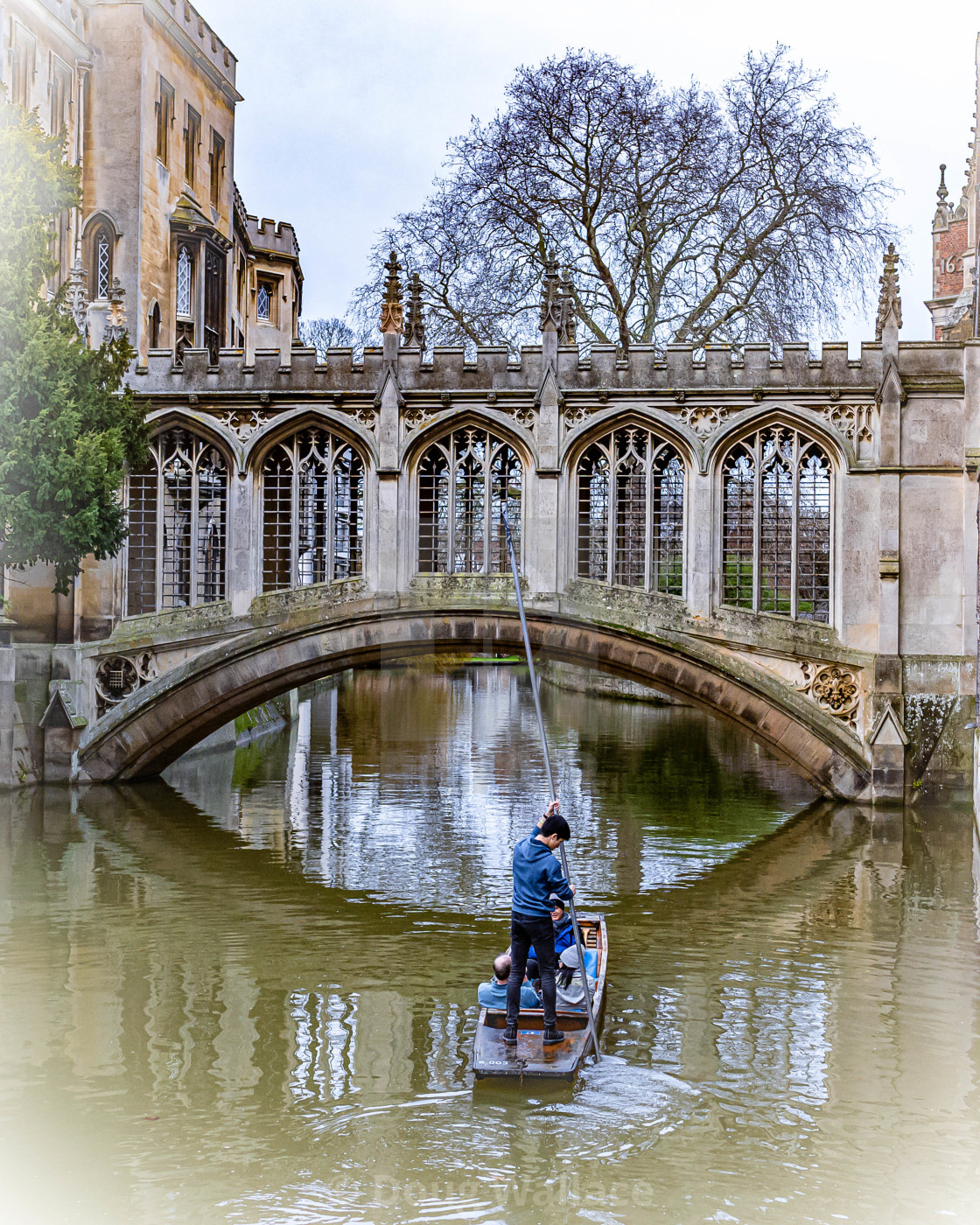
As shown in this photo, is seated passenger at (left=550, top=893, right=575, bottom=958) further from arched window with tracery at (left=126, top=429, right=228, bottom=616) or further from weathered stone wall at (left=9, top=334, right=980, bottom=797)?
arched window with tracery at (left=126, top=429, right=228, bottom=616)

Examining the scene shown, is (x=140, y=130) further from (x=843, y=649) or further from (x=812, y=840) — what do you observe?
(x=812, y=840)

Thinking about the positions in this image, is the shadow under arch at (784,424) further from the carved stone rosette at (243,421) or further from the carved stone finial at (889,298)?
the carved stone rosette at (243,421)

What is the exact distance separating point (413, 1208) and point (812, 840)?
10.8 metres

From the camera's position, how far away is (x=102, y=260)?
77.6 ft

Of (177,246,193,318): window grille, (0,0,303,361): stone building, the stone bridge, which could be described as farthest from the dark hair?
(177,246,193,318): window grille

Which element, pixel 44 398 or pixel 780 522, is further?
pixel 780 522

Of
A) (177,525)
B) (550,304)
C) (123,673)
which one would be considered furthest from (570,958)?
(177,525)

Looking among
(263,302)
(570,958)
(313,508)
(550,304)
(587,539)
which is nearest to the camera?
(570,958)

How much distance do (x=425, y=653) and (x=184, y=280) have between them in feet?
34.7

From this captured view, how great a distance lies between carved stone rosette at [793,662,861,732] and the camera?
695 inches

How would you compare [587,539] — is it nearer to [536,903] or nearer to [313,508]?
[313,508]

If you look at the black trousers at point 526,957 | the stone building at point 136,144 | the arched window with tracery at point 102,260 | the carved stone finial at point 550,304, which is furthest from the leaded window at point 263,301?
the black trousers at point 526,957

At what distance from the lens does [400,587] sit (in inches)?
731

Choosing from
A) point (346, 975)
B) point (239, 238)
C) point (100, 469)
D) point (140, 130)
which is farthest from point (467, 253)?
point (346, 975)
